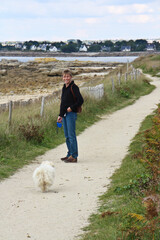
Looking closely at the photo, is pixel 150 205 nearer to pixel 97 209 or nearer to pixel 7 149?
pixel 97 209

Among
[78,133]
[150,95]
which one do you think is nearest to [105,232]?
[78,133]

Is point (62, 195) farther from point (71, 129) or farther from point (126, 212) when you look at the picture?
point (71, 129)

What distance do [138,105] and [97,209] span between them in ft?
54.8

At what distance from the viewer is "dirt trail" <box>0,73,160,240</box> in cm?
587

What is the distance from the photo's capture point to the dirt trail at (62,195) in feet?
19.2

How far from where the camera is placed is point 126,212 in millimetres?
5992

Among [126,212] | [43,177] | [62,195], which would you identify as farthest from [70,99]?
[126,212]

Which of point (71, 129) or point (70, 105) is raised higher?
point (70, 105)

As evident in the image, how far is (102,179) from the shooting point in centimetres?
880

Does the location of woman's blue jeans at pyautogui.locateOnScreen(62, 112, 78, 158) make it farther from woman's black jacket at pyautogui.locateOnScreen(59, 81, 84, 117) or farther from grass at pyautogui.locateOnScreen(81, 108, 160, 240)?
grass at pyautogui.locateOnScreen(81, 108, 160, 240)

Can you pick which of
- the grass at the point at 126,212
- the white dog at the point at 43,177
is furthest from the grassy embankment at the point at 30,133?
the grass at the point at 126,212

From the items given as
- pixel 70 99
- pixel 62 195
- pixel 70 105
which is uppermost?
pixel 70 99

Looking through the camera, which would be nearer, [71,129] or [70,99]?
[70,99]

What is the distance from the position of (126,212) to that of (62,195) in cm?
180
